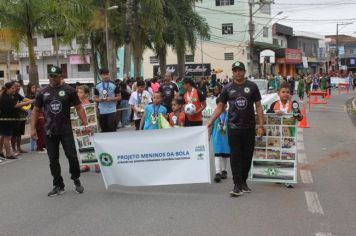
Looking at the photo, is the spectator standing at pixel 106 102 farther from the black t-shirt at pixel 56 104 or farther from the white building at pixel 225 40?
the white building at pixel 225 40

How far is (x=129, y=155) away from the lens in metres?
7.95

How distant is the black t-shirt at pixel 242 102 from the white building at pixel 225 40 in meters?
50.2

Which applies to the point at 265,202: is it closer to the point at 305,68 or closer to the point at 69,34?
the point at 69,34

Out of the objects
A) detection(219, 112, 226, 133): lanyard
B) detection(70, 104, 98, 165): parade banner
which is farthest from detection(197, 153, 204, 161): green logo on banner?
detection(70, 104, 98, 165): parade banner

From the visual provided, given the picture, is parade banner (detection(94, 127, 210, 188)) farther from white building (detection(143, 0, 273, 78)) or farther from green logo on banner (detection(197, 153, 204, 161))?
white building (detection(143, 0, 273, 78))

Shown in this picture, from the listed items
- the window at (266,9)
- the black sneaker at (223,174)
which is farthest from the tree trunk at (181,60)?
the window at (266,9)

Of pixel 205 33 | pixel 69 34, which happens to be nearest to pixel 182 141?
pixel 69 34

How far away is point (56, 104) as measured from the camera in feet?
25.5

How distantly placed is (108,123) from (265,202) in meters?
4.02

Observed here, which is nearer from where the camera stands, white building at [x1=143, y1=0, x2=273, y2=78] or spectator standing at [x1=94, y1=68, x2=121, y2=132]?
spectator standing at [x1=94, y1=68, x2=121, y2=132]

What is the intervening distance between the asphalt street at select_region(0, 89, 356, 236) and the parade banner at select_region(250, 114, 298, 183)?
0.21 metres

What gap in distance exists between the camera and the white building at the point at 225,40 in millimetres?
59250

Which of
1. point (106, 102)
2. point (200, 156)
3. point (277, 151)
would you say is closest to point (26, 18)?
point (106, 102)

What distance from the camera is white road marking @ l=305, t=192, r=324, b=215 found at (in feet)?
21.9
